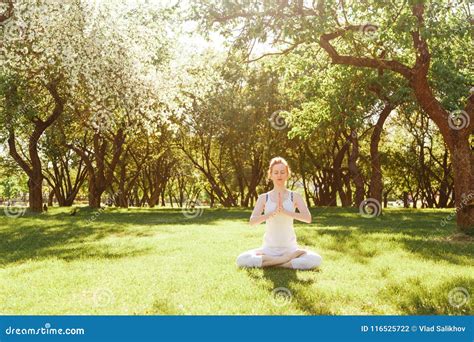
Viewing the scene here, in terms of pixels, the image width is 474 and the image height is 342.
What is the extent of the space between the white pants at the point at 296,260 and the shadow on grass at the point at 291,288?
0.57 ft

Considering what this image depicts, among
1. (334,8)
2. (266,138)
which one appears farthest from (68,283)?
(266,138)

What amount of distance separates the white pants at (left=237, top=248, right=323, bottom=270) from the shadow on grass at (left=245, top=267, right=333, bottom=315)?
0.17m

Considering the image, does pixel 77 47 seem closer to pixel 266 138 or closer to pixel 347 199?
pixel 266 138

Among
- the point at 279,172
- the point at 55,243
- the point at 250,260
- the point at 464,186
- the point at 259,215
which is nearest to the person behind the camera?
the point at 279,172

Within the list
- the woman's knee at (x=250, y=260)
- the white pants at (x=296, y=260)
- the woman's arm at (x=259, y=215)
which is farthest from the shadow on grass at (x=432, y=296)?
the woman's knee at (x=250, y=260)

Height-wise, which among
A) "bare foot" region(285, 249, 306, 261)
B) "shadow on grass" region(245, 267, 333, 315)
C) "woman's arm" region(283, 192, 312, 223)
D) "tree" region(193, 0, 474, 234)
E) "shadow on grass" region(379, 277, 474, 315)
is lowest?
"shadow on grass" region(379, 277, 474, 315)

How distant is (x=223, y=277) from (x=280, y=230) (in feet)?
5.82

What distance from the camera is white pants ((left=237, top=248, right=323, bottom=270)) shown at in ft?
34.0

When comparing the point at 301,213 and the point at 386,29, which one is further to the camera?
the point at 386,29

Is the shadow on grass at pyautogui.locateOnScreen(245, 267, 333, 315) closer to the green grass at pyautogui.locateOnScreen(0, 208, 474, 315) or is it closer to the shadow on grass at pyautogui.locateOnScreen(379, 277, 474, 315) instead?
the green grass at pyautogui.locateOnScreen(0, 208, 474, 315)

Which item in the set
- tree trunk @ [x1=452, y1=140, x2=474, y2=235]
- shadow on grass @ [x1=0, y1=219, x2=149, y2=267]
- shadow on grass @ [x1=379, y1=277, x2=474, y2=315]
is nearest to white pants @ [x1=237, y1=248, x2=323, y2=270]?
shadow on grass @ [x1=379, y1=277, x2=474, y2=315]

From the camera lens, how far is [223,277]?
9.55 metres

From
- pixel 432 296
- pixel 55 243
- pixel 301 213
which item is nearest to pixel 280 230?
pixel 301 213

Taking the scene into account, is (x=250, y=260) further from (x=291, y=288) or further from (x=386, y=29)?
(x=386, y=29)
